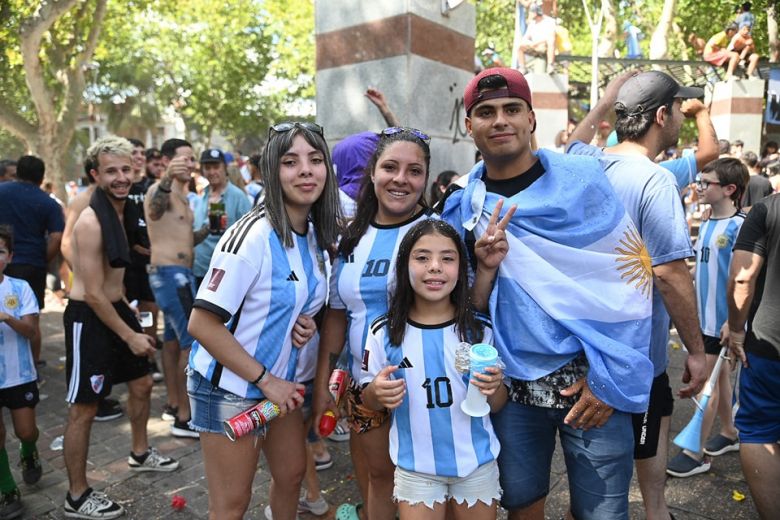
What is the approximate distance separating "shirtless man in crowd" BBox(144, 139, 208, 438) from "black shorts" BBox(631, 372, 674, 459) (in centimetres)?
339

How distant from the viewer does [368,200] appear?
2539 millimetres

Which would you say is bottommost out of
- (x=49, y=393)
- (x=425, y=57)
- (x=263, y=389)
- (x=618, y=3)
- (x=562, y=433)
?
(x=49, y=393)

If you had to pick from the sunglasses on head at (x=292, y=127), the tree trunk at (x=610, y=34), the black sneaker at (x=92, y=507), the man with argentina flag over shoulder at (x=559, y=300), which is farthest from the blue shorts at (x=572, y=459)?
the tree trunk at (x=610, y=34)

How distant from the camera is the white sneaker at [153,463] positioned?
3.87 metres

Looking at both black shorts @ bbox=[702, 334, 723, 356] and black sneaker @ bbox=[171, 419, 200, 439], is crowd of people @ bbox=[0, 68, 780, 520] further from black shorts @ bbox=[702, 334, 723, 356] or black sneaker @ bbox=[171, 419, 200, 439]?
black sneaker @ bbox=[171, 419, 200, 439]

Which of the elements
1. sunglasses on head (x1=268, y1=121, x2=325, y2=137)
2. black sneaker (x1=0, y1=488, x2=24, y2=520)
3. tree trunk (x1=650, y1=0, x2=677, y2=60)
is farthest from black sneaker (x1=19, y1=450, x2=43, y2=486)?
tree trunk (x1=650, y1=0, x2=677, y2=60)

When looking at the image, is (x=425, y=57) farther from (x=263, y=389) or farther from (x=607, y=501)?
(x=607, y=501)

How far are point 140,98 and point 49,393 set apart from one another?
5140 centimetres

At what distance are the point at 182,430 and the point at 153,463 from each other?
1.95ft

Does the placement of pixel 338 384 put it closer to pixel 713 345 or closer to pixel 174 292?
pixel 174 292

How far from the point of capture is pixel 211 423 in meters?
2.25

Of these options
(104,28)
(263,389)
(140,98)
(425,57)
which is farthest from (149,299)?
(140,98)

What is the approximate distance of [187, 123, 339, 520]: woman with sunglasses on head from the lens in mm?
2172

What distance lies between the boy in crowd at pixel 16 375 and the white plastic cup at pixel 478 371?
9.90 feet
